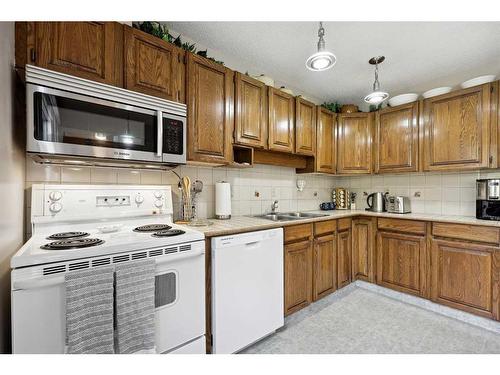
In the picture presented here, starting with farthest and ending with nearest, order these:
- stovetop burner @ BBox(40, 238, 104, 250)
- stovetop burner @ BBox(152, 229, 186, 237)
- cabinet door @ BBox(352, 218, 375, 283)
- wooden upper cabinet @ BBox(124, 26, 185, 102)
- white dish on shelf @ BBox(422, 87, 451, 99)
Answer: cabinet door @ BBox(352, 218, 375, 283) → white dish on shelf @ BBox(422, 87, 451, 99) → wooden upper cabinet @ BBox(124, 26, 185, 102) → stovetop burner @ BBox(152, 229, 186, 237) → stovetop burner @ BBox(40, 238, 104, 250)

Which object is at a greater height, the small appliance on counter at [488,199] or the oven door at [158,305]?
the small appliance on counter at [488,199]

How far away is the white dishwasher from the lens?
1459mm

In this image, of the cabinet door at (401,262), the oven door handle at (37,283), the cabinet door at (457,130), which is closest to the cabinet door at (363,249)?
the cabinet door at (401,262)

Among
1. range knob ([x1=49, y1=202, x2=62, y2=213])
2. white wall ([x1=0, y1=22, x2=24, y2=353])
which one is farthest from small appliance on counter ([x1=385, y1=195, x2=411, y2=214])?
white wall ([x1=0, y1=22, x2=24, y2=353])

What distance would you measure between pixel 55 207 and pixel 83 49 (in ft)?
2.94

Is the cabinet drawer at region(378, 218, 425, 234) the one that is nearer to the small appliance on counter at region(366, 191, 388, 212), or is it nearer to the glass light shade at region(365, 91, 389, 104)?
the small appliance on counter at region(366, 191, 388, 212)

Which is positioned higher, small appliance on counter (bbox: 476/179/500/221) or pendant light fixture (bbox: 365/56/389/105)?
pendant light fixture (bbox: 365/56/389/105)

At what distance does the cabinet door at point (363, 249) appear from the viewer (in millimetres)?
2631

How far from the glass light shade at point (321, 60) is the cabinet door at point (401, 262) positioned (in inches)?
73.8

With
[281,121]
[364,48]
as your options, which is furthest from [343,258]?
[364,48]

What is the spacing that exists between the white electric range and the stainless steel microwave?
0.31 m

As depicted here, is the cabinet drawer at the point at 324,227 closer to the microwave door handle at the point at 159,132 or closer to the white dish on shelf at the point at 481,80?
the microwave door handle at the point at 159,132

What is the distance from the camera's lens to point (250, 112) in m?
2.07

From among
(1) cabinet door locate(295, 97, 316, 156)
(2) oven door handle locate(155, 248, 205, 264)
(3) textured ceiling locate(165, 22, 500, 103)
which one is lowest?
(2) oven door handle locate(155, 248, 205, 264)
